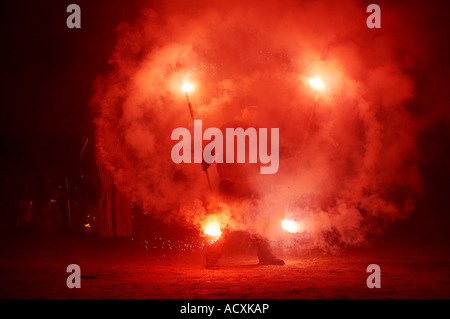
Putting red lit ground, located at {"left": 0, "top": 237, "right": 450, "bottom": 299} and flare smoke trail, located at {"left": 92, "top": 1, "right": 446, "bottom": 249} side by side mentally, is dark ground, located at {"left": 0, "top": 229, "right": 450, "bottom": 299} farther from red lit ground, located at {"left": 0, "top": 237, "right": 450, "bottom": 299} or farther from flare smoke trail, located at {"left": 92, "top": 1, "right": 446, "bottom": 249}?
flare smoke trail, located at {"left": 92, "top": 1, "right": 446, "bottom": 249}

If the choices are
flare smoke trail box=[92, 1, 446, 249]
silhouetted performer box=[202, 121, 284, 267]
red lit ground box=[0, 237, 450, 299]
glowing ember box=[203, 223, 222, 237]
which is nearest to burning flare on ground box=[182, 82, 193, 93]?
flare smoke trail box=[92, 1, 446, 249]

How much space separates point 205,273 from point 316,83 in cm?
384

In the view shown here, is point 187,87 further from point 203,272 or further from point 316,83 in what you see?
point 203,272

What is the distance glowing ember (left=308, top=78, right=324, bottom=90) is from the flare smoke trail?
207 mm

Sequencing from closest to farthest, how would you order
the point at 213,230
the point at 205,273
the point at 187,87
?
the point at 205,273, the point at 213,230, the point at 187,87

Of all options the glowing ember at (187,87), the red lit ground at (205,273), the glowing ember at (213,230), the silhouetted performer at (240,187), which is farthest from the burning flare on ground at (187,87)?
the red lit ground at (205,273)

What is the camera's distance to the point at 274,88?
10.1m

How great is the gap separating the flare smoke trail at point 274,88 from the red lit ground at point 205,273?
3.64 ft

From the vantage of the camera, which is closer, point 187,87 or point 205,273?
point 205,273

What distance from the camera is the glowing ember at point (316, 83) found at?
27.3 feet

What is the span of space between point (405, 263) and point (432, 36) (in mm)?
5426

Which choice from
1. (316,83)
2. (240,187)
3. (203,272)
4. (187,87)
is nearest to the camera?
(203,272)

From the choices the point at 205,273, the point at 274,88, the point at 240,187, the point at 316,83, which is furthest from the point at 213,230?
the point at 274,88

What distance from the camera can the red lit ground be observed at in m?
5.45
